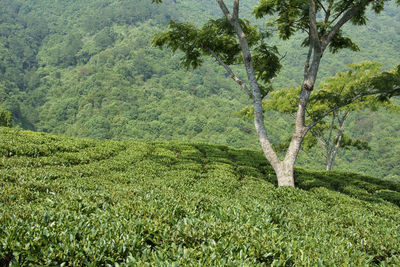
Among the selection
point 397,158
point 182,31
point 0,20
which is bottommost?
point 397,158

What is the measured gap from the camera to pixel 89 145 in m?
14.0

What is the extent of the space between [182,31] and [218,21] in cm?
171

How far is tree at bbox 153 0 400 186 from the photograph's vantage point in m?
10.1

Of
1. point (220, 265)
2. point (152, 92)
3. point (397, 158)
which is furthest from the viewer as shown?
point (152, 92)

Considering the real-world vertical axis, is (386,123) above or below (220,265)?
above

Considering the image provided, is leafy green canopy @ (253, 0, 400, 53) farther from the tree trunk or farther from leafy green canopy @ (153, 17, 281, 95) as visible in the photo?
the tree trunk

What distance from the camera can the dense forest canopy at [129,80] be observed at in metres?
82.8

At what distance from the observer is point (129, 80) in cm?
12469

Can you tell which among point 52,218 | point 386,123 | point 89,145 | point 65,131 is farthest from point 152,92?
point 52,218

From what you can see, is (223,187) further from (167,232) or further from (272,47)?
(272,47)

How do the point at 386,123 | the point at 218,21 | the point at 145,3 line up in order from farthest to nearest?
the point at 145,3, the point at 386,123, the point at 218,21

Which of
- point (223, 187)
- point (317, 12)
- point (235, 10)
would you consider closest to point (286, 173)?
point (223, 187)

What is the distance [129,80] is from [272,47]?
12148 cm

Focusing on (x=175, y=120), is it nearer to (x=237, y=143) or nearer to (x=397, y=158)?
(x=237, y=143)
